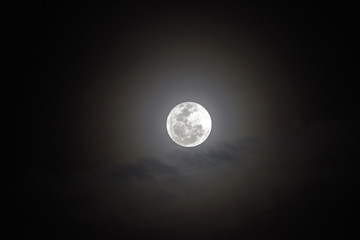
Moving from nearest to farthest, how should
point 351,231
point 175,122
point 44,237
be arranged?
point 175,122, point 44,237, point 351,231

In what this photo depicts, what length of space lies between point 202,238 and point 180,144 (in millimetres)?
13480

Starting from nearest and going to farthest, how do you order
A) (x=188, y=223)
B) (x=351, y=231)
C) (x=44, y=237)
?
(x=44, y=237) < (x=351, y=231) < (x=188, y=223)

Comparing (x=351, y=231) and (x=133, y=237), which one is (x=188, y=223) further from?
(x=351, y=231)

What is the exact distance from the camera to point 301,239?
23609 millimetres

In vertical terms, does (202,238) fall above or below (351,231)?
above

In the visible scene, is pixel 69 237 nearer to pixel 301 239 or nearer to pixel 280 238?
pixel 280 238

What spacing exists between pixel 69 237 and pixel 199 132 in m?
15.4

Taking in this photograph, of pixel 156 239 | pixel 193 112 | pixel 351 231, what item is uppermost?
pixel 193 112

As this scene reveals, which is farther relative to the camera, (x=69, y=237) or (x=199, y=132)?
(x=69, y=237)

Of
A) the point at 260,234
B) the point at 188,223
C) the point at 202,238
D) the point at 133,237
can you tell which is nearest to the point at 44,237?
the point at 133,237

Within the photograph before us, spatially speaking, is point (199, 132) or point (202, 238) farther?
point (202, 238)

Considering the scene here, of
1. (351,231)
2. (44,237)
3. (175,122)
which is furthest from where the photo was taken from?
(351,231)

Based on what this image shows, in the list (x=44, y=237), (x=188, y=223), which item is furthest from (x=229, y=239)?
(x=44, y=237)

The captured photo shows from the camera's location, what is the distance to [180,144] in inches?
665
